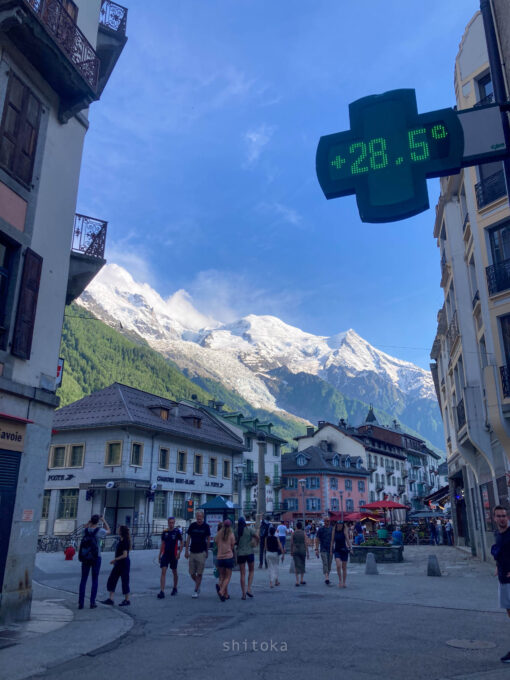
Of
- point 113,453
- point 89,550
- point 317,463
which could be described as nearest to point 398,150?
point 89,550

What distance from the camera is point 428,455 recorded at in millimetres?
104250

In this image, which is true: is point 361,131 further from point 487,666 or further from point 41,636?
point 41,636

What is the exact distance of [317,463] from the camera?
64.8 meters

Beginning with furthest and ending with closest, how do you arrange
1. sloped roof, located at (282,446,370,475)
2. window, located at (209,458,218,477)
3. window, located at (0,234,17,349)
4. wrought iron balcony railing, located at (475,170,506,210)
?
1. sloped roof, located at (282,446,370,475)
2. window, located at (209,458,218,477)
3. wrought iron balcony railing, located at (475,170,506,210)
4. window, located at (0,234,17,349)

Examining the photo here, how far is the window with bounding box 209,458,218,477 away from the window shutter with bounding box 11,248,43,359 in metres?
36.1

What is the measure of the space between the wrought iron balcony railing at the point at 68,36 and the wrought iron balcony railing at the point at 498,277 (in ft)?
41.6

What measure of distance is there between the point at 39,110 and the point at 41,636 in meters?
9.34

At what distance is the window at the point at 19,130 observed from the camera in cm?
977

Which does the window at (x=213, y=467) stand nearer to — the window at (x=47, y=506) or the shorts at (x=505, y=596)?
the window at (x=47, y=506)

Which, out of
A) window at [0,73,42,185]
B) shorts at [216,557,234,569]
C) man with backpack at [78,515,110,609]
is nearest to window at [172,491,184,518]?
shorts at [216,557,234,569]

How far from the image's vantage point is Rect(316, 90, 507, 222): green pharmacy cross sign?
4.70m

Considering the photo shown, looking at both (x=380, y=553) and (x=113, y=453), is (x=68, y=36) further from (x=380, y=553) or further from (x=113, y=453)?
(x=113, y=453)

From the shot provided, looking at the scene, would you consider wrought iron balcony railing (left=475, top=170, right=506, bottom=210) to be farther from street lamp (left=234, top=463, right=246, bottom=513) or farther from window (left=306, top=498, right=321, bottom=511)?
window (left=306, top=498, right=321, bottom=511)

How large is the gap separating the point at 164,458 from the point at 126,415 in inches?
196
